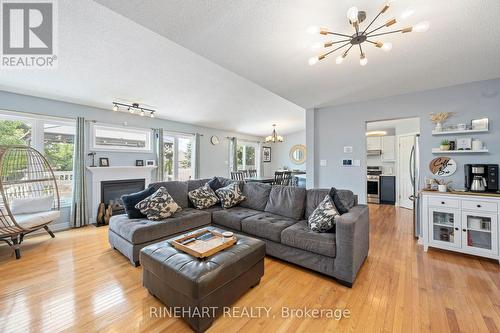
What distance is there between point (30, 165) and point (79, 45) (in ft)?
8.10

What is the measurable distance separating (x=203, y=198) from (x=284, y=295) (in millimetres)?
2036

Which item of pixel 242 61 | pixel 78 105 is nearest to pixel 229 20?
pixel 242 61

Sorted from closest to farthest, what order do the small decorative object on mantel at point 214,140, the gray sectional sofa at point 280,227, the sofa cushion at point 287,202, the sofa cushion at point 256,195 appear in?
the gray sectional sofa at point 280,227 → the sofa cushion at point 287,202 → the sofa cushion at point 256,195 → the small decorative object on mantel at point 214,140

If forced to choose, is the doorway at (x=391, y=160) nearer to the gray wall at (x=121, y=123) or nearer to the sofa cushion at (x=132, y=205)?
the gray wall at (x=121, y=123)

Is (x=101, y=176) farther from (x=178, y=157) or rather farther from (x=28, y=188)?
(x=178, y=157)

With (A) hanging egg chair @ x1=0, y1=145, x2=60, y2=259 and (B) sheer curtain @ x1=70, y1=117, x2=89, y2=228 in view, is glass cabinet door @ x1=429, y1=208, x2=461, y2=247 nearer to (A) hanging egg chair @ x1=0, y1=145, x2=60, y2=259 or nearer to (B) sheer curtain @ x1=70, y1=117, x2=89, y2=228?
(A) hanging egg chair @ x1=0, y1=145, x2=60, y2=259

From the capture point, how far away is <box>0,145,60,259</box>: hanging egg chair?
294 centimetres

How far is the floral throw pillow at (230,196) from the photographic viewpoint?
11.2ft

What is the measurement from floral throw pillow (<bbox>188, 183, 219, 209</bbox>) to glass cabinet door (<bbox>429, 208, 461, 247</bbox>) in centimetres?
326

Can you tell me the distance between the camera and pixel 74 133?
395 cm

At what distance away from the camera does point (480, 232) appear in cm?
262

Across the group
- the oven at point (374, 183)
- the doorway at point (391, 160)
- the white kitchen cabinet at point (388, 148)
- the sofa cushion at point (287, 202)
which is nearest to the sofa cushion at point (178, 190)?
the sofa cushion at point (287, 202)

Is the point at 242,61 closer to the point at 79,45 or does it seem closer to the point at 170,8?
the point at 170,8

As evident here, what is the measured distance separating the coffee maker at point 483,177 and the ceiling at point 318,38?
1.23 metres
